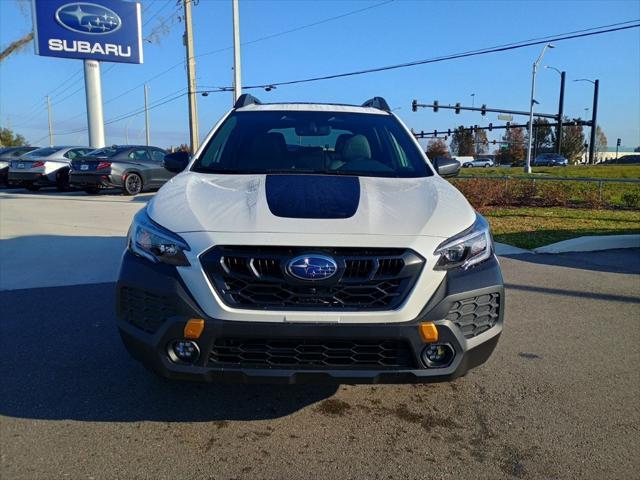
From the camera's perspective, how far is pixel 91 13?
90.1ft

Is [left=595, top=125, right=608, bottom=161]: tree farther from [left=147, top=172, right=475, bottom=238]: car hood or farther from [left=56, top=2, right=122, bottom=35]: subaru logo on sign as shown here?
[left=147, top=172, right=475, bottom=238]: car hood

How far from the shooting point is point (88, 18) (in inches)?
1078

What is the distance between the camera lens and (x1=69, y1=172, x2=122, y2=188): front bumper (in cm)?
1459

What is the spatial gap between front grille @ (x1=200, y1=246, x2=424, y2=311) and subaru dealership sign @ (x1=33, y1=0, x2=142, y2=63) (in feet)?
96.4

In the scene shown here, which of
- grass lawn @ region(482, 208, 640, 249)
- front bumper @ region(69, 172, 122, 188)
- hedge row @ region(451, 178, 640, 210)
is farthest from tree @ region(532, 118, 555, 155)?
front bumper @ region(69, 172, 122, 188)

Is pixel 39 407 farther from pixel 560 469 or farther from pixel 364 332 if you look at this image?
pixel 560 469

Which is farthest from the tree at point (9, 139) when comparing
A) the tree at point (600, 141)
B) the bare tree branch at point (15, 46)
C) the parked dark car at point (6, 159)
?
the tree at point (600, 141)

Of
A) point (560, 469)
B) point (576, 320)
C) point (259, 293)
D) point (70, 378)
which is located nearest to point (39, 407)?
point (70, 378)

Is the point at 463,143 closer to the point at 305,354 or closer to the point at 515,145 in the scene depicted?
the point at 515,145

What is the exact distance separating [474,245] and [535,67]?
43.5m

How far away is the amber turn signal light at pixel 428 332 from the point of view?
2438 millimetres

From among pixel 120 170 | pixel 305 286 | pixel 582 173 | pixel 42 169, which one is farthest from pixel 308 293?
pixel 582 173

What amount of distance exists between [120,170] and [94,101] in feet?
46.9

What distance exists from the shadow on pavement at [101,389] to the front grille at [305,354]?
2.20ft
